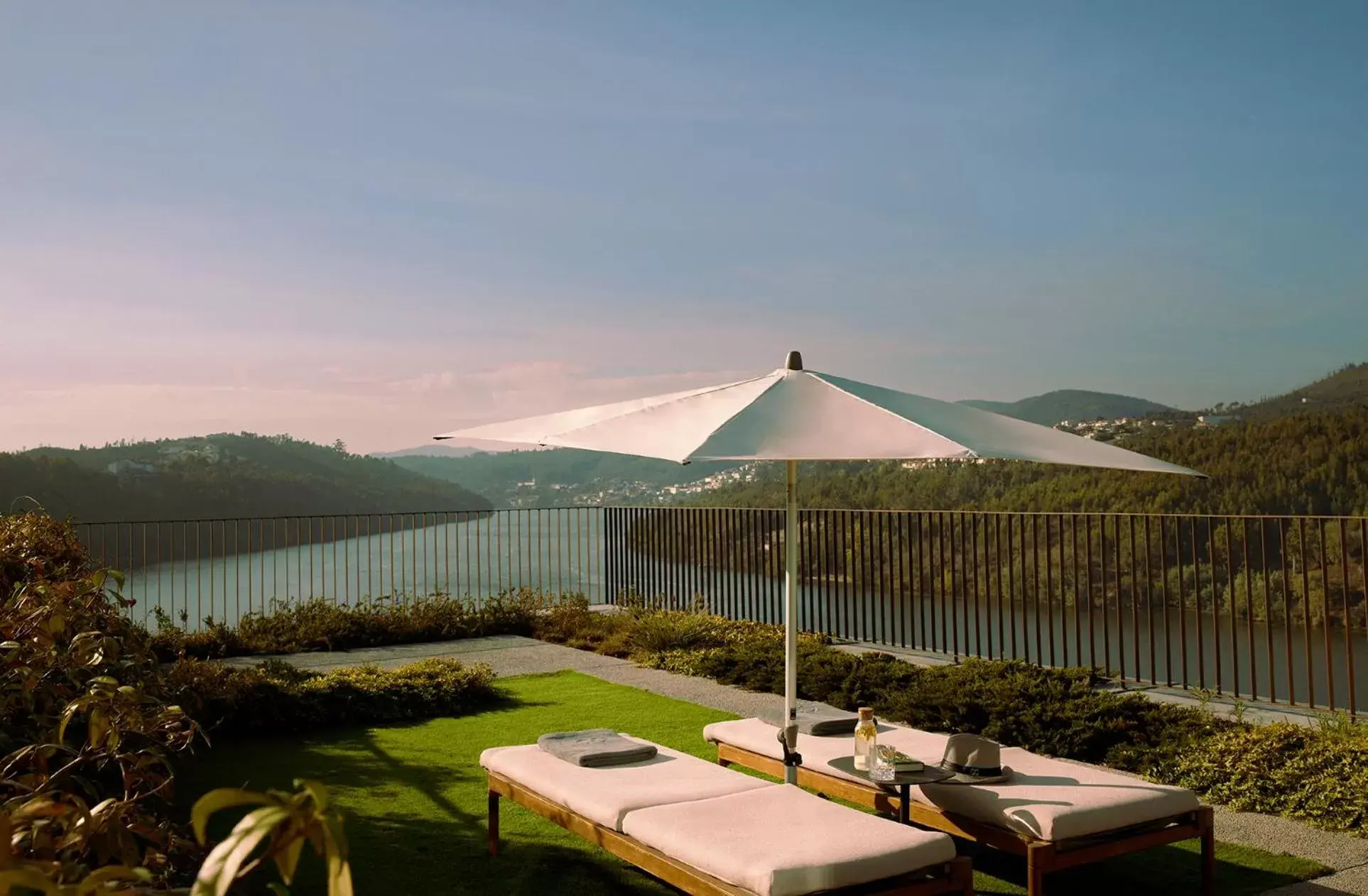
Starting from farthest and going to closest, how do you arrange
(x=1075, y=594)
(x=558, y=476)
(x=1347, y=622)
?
(x=558, y=476), (x=1075, y=594), (x=1347, y=622)

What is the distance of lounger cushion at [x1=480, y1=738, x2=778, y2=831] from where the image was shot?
139 inches

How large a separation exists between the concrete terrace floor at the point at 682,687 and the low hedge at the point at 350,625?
22 cm

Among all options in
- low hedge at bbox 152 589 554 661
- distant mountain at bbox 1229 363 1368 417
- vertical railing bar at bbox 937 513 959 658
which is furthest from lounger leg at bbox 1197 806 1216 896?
distant mountain at bbox 1229 363 1368 417

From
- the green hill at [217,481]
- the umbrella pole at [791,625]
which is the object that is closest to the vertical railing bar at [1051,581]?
the umbrella pole at [791,625]

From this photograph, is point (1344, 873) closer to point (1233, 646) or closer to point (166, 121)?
point (1233, 646)

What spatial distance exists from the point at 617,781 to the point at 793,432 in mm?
1415

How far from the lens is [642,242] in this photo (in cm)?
1583

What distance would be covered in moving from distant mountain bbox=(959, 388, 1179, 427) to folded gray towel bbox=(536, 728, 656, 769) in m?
17.5

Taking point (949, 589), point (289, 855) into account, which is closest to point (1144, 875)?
point (289, 855)

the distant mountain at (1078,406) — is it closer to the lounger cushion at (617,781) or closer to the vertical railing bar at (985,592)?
the vertical railing bar at (985,592)

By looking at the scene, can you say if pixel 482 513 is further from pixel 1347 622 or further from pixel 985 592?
pixel 1347 622

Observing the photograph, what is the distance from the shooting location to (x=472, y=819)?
4.71m

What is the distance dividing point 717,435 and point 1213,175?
1979cm

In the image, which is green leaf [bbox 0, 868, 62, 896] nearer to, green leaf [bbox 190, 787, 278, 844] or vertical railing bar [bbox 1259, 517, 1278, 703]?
green leaf [bbox 190, 787, 278, 844]
